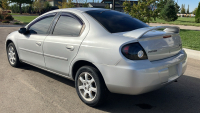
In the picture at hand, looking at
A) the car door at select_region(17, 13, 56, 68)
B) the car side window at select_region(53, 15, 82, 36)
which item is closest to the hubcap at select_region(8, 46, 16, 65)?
the car door at select_region(17, 13, 56, 68)

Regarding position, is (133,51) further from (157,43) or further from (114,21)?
(114,21)

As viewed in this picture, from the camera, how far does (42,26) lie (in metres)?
4.38

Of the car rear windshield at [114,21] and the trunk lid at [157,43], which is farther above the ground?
the car rear windshield at [114,21]

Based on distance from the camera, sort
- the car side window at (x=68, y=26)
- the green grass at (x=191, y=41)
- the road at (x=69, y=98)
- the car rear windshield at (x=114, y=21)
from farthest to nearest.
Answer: the green grass at (x=191, y=41), the car side window at (x=68, y=26), the car rear windshield at (x=114, y=21), the road at (x=69, y=98)

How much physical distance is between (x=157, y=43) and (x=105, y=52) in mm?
824

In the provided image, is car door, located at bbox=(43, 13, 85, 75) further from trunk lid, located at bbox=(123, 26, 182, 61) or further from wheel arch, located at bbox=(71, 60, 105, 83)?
trunk lid, located at bbox=(123, 26, 182, 61)

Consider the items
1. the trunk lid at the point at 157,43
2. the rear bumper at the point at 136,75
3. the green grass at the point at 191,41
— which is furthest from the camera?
the green grass at the point at 191,41

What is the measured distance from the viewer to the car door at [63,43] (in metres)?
3.47

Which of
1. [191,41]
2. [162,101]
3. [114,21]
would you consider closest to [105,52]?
[114,21]

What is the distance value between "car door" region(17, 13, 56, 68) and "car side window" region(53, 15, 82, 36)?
12.6 inches

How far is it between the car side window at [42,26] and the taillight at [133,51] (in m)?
2.09

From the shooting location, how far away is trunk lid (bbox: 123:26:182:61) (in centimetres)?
289

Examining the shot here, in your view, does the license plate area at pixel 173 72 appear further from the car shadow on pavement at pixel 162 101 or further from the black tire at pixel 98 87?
the black tire at pixel 98 87

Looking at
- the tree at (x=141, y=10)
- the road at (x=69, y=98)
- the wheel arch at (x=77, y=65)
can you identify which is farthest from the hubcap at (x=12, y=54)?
the tree at (x=141, y=10)
